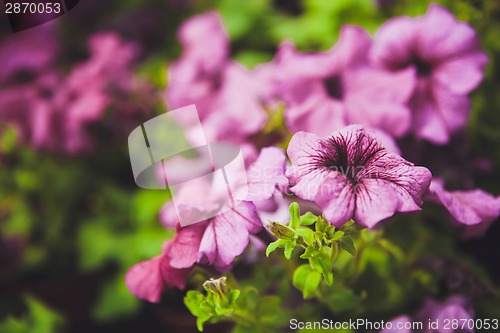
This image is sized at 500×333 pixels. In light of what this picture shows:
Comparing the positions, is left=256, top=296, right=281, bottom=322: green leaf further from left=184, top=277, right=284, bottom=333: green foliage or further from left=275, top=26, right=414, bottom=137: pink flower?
left=275, top=26, right=414, bottom=137: pink flower

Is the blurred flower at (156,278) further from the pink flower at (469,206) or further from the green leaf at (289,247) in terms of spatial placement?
the pink flower at (469,206)

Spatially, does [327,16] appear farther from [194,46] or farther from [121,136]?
[121,136]

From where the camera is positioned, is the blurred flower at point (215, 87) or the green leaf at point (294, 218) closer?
the green leaf at point (294, 218)

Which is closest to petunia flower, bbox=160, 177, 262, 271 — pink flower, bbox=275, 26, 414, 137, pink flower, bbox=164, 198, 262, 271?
pink flower, bbox=164, 198, 262, 271

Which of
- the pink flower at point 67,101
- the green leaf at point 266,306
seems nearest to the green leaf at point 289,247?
the green leaf at point 266,306

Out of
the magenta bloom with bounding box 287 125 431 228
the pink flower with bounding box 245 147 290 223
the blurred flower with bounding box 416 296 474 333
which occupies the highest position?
the magenta bloom with bounding box 287 125 431 228

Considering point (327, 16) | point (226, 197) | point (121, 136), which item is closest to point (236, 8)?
point (327, 16)
